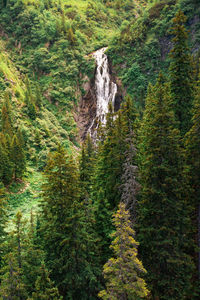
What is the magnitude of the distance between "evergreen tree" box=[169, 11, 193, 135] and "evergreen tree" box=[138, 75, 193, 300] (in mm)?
3813

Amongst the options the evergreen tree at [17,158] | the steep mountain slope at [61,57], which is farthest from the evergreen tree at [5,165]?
the steep mountain slope at [61,57]

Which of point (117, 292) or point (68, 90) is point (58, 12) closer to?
point (68, 90)

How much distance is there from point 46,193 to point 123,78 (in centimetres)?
4426

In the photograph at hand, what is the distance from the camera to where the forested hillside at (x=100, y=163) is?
11.1m

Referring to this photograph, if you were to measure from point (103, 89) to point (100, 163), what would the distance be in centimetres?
3778

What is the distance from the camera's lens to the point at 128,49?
5319 cm

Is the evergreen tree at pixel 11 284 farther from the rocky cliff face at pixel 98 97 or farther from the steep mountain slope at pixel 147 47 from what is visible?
the steep mountain slope at pixel 147 47

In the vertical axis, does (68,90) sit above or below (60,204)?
above

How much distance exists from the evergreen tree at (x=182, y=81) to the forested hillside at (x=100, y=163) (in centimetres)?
7

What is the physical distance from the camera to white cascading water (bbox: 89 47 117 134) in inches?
1961

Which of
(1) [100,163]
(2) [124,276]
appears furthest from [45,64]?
(2) [124,276]

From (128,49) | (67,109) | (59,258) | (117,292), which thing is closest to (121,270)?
(117,292)

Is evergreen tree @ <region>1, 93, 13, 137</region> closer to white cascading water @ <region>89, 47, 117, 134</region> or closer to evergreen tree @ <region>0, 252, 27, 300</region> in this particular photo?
white cascading water @ <region>89, 47, 117, 134</region>

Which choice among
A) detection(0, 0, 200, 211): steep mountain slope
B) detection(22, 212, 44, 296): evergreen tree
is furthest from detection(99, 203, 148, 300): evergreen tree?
detection(0, 0, 200, 211): steep mountain slope
